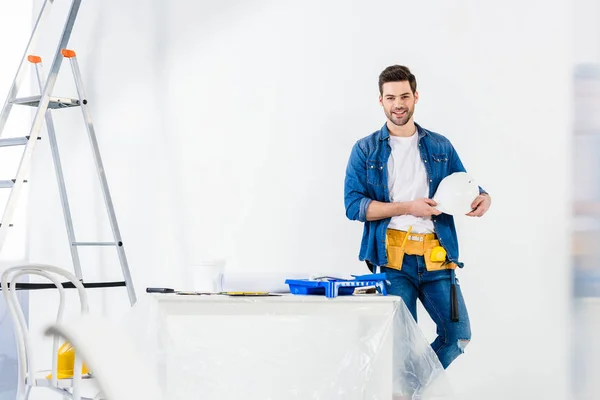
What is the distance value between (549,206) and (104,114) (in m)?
2.43

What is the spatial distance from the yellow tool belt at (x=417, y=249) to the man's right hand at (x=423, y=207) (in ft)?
0.30

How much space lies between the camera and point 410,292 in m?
2.91

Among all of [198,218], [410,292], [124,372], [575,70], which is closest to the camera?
[124,372]

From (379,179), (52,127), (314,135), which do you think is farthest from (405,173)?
(52,127)

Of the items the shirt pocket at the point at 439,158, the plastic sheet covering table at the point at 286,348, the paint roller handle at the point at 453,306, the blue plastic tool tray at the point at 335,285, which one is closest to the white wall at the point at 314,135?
the shirt pocket at the point at 439,158

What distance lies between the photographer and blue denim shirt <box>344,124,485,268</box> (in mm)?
2895

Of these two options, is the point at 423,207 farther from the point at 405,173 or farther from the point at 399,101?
the point at 399,101

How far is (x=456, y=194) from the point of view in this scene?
2.83 m

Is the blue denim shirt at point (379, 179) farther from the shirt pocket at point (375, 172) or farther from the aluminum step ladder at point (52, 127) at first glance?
the aluminum step ladder at point (52, 127)

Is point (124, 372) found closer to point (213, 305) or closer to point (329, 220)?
point (213, 305)

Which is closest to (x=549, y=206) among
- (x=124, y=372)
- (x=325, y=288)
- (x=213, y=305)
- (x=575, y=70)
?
(x=575, y=70)

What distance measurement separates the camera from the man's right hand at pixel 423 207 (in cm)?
281

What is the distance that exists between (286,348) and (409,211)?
95 centimetres

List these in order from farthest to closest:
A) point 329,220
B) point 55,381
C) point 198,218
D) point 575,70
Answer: point 198,218
point 329,220
point 575,70
point 55,381
